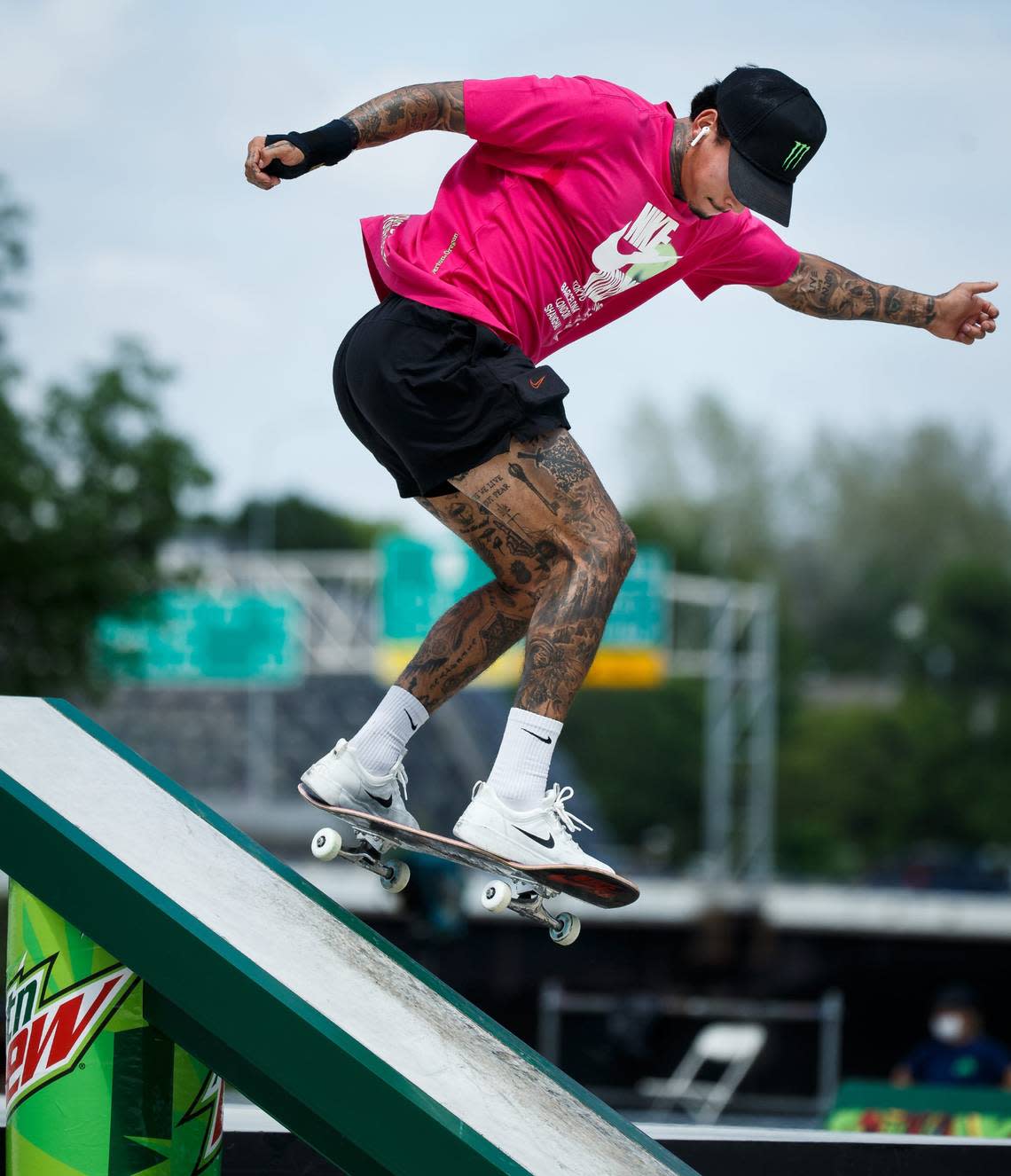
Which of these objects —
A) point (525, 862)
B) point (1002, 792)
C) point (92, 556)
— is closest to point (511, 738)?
point (525, 862)

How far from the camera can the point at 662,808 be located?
232 feet

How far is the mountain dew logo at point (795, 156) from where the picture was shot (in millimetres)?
3654

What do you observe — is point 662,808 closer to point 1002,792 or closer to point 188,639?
point 1002,792

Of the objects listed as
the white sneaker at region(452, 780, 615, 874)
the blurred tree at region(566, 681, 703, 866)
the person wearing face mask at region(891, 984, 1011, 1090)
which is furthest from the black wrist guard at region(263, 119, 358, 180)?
the blurred tree at region(566, 681, 703, 866)

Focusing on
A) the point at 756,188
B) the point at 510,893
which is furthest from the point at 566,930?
the point at 756,188

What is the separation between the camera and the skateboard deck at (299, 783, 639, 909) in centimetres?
348

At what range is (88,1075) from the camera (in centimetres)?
279

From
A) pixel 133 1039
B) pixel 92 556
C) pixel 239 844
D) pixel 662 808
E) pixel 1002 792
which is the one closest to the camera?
pixel 133 1039

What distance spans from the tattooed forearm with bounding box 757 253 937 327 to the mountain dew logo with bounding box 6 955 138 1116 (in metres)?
2.75

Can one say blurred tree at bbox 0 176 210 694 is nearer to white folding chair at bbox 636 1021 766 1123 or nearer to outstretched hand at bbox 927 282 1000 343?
white folding chair at bbox 636 1021 766 1123

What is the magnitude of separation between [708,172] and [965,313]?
109 cm

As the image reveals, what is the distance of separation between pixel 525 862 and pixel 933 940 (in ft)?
63.6

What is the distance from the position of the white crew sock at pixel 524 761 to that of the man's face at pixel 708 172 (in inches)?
55.1

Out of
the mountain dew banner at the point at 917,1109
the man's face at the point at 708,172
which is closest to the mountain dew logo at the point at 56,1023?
the man's face at the point at 708,172
